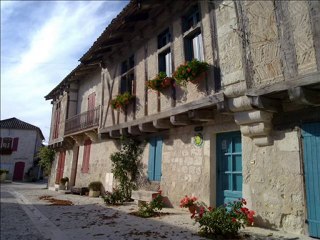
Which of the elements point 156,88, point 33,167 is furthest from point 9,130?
point 156,88

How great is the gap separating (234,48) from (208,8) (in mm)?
1416

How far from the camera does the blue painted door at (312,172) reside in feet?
15.1

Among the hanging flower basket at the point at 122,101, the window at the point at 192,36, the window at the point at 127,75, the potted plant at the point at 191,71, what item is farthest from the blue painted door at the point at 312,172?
the window at the point at 127,75

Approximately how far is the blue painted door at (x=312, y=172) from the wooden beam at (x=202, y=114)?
7.21 feet

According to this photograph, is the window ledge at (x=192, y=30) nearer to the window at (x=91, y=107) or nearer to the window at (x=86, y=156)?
the window at (x=91, y=107)

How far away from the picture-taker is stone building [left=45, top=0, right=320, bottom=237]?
4.73 metres

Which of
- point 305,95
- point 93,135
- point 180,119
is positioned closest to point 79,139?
point 93,135

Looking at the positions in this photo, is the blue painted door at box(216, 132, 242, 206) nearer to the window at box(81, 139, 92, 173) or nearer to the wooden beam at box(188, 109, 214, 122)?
the wooden beam at box(188, 109, 214, 122)

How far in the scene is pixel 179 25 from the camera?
24.5 ft

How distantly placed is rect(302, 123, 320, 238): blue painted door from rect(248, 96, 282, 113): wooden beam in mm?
577

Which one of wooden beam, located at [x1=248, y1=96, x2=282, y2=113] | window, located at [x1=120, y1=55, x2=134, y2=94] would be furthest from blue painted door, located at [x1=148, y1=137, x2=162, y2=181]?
wooden beam, located at [x1=248, y1=96, x2=282, y2=113]

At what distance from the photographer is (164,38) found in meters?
8.36

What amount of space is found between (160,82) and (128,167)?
353 centimetres

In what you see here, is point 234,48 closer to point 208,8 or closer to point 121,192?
Result: point 208,8
